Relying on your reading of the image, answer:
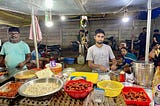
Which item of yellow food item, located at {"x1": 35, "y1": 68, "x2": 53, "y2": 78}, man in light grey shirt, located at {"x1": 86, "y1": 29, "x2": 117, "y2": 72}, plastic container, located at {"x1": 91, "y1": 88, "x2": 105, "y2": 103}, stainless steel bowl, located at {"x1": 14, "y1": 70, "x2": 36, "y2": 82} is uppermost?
man in light grey shirt, located at {"x1": 86, "y1": 29, "x2": 117, "y2": 72}

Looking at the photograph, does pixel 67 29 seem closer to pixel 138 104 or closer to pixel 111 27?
pixel 111 27

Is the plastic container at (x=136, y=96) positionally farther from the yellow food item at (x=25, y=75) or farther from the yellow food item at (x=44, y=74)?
the yellow food item at (x=25, y=75)

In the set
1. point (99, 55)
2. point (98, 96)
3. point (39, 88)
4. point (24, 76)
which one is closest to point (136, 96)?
point (98, 96)

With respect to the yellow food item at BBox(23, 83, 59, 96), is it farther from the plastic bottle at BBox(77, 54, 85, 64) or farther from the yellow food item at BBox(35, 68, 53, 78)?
the plastic bottle at BBox(77, 54, 85, 64)

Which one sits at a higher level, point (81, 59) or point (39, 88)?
point (39, 88)

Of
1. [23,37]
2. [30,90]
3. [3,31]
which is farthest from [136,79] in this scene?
[3,31]

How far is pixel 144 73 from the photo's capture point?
173 centimetres

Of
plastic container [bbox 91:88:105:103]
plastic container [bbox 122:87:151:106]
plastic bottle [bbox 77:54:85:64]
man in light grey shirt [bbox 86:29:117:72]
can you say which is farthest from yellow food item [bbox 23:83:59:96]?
plastic bottle [bbox 77:54:85:64]

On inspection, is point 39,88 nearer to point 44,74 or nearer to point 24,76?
point 44,74

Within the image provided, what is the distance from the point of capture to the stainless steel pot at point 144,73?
1.72 meters

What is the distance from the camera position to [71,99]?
1.43 meters

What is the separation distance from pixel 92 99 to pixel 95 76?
0.56 m

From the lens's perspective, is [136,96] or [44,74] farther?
[44,74]

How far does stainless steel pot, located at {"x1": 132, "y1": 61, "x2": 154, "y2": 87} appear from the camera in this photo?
5.65 ft
